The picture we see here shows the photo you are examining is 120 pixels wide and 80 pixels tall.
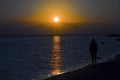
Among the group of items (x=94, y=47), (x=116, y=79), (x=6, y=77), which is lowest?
(x=116, y=79)

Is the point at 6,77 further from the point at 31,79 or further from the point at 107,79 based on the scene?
the point at 107,79

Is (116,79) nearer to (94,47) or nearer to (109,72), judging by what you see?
(109,72)

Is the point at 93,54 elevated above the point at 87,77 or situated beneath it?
elevated above

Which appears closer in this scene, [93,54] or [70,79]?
[70,79]

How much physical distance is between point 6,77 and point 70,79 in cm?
925

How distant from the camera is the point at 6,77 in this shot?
24.9m

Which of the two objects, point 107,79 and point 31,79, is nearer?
point 107,79

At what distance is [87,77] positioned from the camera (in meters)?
16.1

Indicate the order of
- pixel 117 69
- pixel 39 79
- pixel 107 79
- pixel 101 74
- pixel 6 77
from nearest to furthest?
pixel 107 79 → pixel 101 74 → pixel 117 69 → pixel 39 79 → pixel 6 77

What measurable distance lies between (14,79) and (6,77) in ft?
5.00

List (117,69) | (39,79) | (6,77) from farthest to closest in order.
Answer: (6,77) < (39,79) < (117,69)

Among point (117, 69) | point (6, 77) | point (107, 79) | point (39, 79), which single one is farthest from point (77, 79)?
point (6, 77)

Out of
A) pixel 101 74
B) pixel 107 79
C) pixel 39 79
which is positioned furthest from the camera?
pixel 39 79

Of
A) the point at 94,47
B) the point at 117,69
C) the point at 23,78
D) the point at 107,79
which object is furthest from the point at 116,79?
the point at 23,78
